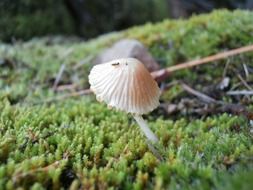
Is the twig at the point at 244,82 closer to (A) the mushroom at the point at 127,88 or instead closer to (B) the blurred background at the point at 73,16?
(A) the mushroom at the point at 127,88

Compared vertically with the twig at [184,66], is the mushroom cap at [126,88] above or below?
above

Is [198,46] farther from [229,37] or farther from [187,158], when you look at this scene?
[187,158]

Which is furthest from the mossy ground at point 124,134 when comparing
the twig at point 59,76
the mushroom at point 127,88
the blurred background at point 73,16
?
the blurred background at point 73,16

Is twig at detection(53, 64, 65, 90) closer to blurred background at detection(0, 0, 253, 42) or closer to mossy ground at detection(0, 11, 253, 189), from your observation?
mossy ground at detection(0, 11, 253, 189)

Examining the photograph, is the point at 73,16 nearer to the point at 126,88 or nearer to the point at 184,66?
the point at 184,66

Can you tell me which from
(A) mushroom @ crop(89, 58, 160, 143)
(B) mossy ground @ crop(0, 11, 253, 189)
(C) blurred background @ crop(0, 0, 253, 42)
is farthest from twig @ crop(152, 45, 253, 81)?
(C) blurred background @ crop(0, 0, 253, 42)

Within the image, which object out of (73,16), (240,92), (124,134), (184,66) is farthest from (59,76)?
(73,16)

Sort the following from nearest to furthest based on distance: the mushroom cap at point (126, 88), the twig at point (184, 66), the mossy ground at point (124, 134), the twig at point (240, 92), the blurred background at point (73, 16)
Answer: the mossy ground at point (124, 134) → the mushroom cap at point (126, 88) → the twig at point (240, 92) → the twig at point (184, 66) → the blurred background at point (73, 16)
